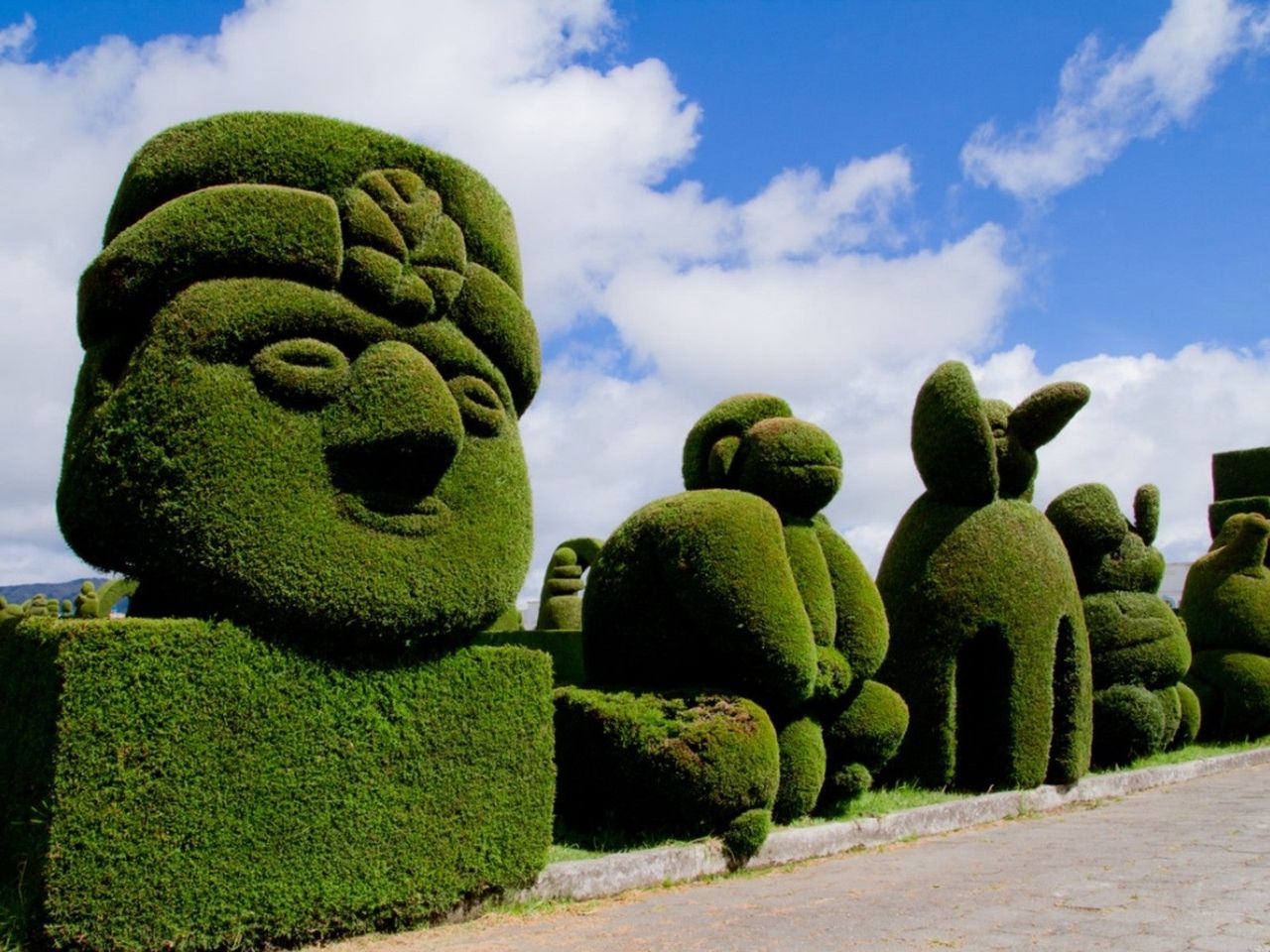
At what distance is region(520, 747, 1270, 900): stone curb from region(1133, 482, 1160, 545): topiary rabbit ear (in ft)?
9.31

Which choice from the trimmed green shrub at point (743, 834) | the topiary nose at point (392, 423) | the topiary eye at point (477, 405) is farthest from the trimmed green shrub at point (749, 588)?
the topiary nose at point (392, 423)

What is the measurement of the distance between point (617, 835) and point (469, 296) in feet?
12.5

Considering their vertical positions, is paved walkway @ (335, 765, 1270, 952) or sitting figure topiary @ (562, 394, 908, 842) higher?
sitting figure topiary @ (562, 394, 908, 842)


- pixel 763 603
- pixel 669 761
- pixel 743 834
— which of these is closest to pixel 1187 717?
pixel 763 603

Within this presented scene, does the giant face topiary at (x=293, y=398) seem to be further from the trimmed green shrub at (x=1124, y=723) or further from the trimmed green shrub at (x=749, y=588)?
the trimmed green shrub at (x=1124, y=723)

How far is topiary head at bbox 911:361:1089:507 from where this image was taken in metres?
10.3

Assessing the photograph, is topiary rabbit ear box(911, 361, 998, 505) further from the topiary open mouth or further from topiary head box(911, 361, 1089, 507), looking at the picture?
the topiary open mouth

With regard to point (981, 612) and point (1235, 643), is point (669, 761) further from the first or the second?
point (1235, 643)

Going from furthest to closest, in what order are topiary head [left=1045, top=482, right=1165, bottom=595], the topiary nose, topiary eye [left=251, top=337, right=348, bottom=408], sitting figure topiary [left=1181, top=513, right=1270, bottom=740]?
sitting figure topiary [left=1181, top=513, right=1270, bottom=740] < topiary head [left=1045, top=482, right=1165, bottom=595] < the topiary nose < topiary eye [left=251, top=337, right=348, bottom=408]

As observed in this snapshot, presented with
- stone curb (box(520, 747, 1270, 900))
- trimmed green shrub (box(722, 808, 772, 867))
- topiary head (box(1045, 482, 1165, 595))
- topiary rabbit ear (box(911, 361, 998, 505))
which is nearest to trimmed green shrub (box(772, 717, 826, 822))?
stone curb (box(520, 747, 1270, 900))

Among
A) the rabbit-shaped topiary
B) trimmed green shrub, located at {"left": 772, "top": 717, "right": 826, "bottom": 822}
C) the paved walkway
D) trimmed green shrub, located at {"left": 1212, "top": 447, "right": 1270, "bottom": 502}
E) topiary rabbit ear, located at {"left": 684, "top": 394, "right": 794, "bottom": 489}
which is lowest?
the paved walkway

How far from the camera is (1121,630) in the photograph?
473 inches

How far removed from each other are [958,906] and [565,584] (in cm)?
1487

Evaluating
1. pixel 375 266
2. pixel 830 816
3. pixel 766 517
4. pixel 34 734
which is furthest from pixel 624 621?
pixel 34 734
